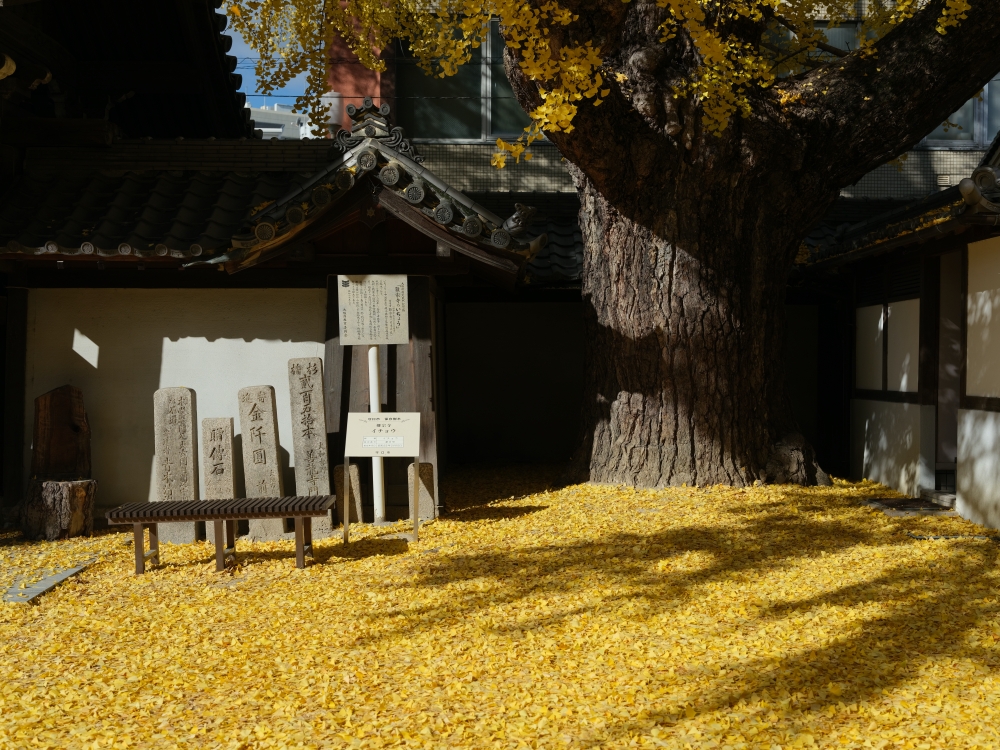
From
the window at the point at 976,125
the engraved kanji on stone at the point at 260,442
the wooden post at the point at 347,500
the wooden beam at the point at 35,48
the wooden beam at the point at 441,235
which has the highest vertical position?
the window at the point at 976,125

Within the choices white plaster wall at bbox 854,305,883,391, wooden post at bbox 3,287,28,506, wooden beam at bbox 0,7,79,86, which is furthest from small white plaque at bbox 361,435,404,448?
white plaster wall at bbox 854,305,883,391

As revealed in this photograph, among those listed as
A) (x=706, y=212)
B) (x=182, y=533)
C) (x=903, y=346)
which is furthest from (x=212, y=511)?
(x=903, y=346)

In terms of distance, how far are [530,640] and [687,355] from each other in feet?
14.3

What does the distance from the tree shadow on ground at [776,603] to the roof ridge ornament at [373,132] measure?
11.8 feet

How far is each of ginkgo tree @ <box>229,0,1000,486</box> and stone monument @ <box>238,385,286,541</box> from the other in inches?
121

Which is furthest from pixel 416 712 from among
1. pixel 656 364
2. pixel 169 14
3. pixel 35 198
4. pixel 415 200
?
pixel 169 14

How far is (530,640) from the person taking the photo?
4609mm

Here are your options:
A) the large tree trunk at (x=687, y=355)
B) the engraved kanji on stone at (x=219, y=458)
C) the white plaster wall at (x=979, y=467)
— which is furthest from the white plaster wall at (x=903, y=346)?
the engraved kanji on stone at (x=219, y=458)

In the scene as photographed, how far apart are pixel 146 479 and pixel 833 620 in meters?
5.81

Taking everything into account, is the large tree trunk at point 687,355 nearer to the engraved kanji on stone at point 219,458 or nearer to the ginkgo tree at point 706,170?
the ginkgo tree at point 706,170

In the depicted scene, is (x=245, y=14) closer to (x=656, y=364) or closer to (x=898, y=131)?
(x=656, y=364)

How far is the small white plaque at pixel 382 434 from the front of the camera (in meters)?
7.08

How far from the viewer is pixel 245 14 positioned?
857cm

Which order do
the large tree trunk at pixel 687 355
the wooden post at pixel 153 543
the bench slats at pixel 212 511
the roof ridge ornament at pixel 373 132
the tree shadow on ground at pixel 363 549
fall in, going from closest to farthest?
1. the bench slats at pixel 212 511
2. the wooden post at pixel 153 543
3. the tree shadow on ground at pixel 363 549
4. the roof ridge ornament at pixel 373 132
5. the large tree trunk at pixel 687 355
